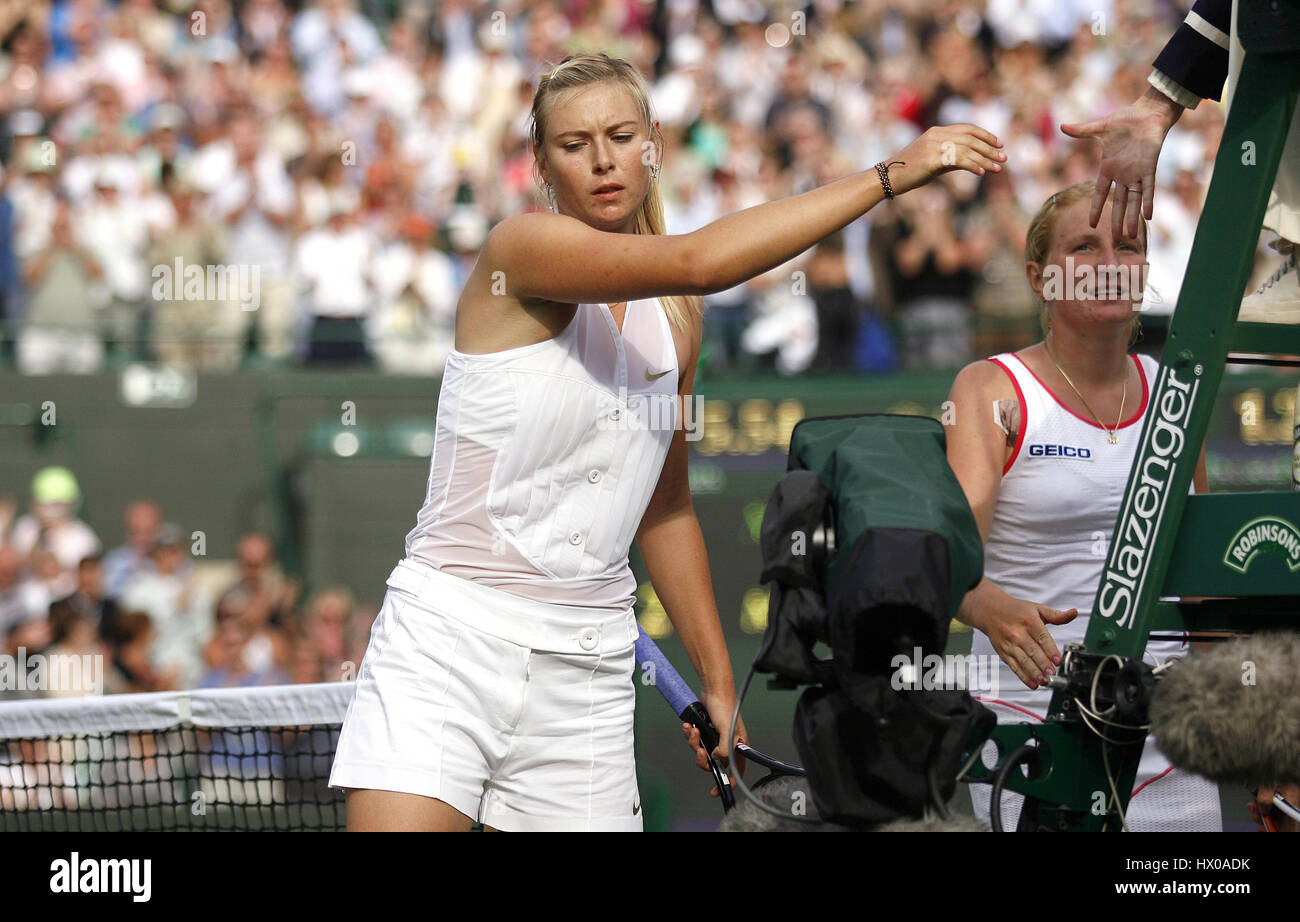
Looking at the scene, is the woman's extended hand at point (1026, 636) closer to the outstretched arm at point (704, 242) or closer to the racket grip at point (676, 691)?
the racket grip at point (676, 691)

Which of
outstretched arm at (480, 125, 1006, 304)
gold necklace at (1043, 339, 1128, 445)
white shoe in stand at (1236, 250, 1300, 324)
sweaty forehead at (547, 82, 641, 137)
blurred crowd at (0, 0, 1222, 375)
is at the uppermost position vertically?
blurred crowd at (0, 0, 1222, 375)

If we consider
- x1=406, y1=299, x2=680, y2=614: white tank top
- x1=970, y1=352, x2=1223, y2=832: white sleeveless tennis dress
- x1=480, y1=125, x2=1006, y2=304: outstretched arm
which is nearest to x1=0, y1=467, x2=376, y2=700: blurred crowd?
x1=970, y1=352, x2=1223, y2=832: white sleeveless tennis dress

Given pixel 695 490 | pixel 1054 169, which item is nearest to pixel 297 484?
pixel 695 490

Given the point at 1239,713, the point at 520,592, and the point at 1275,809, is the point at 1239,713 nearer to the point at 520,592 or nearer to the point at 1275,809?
the point at 1275,809

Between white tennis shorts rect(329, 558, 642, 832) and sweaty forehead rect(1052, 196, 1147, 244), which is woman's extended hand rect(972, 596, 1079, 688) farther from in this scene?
sweaty forehead rect(1052, 196, 1147, 244)

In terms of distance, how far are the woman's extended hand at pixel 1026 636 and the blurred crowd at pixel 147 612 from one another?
197 inches

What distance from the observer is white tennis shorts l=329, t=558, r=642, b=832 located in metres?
2.86

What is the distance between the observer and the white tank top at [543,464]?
2.97 meters

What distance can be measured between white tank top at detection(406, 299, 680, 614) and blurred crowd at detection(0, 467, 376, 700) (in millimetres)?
4909

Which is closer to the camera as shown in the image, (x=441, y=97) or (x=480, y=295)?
(x=480, y=295)

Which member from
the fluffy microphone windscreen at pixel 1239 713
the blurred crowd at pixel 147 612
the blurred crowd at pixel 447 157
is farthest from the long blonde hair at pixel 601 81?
the blurred crowd at pixel 447 157
